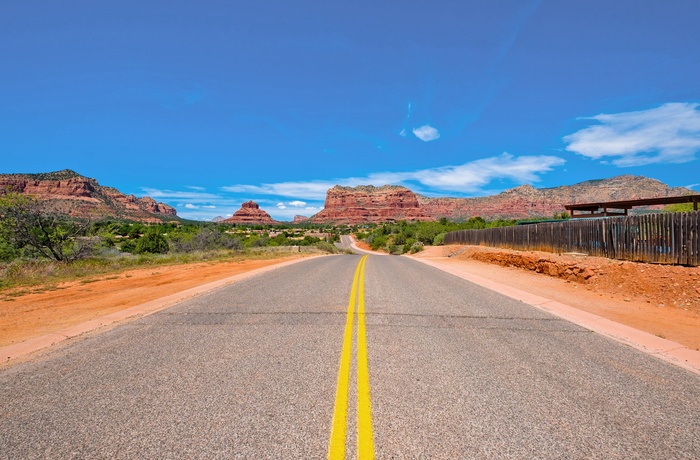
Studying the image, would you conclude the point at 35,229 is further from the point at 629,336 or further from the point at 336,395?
the point at 629,336

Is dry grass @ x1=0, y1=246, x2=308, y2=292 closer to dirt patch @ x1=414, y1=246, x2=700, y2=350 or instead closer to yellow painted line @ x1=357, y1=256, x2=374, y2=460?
yellow painted line @ x1=357, y1=256, x2=374, y2=460

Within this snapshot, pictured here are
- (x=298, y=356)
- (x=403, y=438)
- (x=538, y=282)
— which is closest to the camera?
(x=403, y=438)

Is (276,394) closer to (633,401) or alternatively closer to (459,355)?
(459,355)

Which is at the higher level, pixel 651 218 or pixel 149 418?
pixel 651 218

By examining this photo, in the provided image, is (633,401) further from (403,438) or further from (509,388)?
(403,438)

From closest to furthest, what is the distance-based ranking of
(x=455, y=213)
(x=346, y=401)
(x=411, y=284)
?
(x=346, y=401)
(x=411, y=284)
(x=455, y=213)

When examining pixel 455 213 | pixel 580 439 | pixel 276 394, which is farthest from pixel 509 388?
pixel 455 213

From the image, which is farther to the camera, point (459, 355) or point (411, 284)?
point (411, 284)

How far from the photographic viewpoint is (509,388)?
11.7 feet

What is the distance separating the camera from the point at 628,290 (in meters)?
10.1

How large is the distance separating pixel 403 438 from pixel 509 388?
5.15ft

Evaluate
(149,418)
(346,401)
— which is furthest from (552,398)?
(149,418)

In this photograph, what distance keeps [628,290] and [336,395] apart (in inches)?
428

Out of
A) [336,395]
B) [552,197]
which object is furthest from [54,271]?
[552,197]
